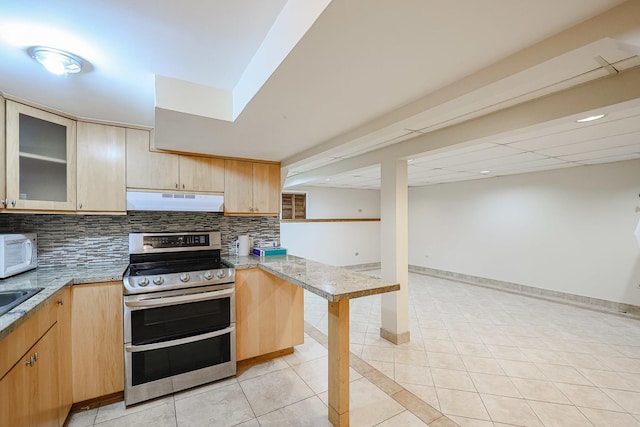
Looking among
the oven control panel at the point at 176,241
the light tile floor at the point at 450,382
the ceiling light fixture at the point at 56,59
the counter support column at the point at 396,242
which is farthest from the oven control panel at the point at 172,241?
the counter support column at the point at 396,242

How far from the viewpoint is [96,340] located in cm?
204

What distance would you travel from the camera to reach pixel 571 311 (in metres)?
4.01

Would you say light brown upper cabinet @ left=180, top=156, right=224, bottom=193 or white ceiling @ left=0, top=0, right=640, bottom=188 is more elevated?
white ceiling @ left=0, top=0, right=640, bottom=188

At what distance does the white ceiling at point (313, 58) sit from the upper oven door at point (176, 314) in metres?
1.28

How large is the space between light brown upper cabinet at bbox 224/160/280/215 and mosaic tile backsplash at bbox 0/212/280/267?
11.4 inches

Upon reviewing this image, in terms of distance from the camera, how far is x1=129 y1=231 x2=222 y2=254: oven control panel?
2531 millimetres

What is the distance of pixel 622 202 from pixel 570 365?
111 inches

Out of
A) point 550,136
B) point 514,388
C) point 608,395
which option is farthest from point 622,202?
point 514,388

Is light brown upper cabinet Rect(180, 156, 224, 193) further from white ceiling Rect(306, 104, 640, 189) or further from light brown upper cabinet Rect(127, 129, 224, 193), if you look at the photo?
white ceiling Rect(306, 104, 640, 189)

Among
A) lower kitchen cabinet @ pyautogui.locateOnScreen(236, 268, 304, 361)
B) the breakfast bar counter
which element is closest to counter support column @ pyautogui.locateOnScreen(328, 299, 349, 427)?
the breakfast bar counter

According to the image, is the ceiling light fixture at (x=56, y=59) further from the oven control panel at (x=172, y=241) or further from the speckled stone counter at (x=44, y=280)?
the oven control panel at (x=172, y=241)

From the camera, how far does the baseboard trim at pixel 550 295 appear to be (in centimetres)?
393

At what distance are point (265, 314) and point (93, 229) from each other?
1769 mm

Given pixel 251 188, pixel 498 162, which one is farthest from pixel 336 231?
pixel 251 188
